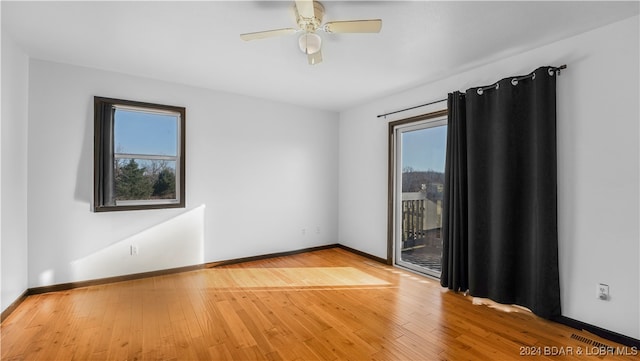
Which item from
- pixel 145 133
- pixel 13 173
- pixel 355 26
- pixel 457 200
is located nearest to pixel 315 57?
pixel 355 26

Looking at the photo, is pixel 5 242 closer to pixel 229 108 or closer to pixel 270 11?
pixel 229 108

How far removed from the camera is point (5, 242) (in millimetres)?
2555

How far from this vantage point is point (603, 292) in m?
2.38

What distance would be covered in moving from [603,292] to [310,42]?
10.1 ft

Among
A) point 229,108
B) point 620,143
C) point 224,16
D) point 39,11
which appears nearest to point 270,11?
point 224,16

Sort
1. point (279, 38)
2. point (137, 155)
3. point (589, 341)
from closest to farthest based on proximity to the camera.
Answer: point (589, 341)
point (279, 38)
point (137, 155)

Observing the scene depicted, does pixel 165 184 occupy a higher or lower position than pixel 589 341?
higher

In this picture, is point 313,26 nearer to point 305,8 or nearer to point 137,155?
point 305,8

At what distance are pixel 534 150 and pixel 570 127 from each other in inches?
12.5

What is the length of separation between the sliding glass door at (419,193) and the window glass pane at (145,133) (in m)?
3.14

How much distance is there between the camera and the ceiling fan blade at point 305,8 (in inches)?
72.2

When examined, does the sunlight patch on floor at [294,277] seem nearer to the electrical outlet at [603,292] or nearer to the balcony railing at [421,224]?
the balcony railing at [421,224]

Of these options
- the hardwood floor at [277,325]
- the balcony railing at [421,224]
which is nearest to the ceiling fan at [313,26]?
the hardwood floor at [277,325]

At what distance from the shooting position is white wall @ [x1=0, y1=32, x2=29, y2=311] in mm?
2535
